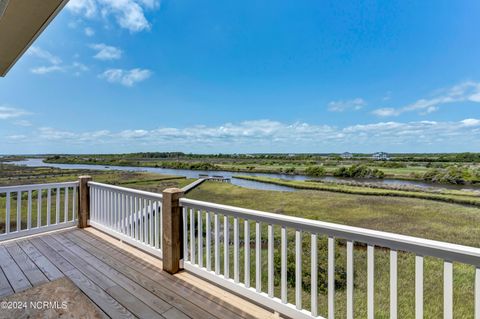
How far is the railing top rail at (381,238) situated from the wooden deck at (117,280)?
31.0 inches

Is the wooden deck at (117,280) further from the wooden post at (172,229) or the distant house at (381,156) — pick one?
the distant house at (381,156)

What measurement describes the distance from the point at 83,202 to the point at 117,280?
2.36 metres

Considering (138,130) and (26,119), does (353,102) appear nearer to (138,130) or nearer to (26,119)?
(138,130)

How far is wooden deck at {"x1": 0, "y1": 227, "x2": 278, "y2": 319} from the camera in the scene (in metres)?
1.95

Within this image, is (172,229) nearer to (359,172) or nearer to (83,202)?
(83,202)

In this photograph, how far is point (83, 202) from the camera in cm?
415

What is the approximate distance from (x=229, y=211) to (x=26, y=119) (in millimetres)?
18774

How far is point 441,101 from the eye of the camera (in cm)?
2320

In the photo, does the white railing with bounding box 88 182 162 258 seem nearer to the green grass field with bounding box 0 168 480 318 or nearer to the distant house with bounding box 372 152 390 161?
the green grass field with bounding box 0 168 480 318

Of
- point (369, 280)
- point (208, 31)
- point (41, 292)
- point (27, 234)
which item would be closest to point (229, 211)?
point (369, 280)

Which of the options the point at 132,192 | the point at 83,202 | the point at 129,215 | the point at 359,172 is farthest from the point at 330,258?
the point at 359,172

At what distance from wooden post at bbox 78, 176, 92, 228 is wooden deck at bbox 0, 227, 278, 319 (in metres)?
0.64

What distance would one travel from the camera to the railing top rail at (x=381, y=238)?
1142 mm

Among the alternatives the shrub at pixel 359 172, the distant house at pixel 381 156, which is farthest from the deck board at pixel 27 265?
the distant house at pixel 381 156
